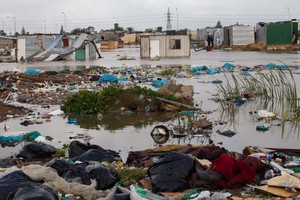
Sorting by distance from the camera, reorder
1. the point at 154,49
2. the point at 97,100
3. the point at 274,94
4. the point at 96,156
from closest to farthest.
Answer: the point at 96,156, the point at 97,100, the point at 274,94, the point at 154,49

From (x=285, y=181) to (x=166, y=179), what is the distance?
1.32 metres

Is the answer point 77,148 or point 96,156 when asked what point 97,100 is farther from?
point 96,156

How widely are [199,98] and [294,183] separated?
8.31 metres

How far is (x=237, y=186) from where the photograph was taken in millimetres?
5391

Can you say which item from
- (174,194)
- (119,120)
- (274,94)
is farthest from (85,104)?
(174,194)

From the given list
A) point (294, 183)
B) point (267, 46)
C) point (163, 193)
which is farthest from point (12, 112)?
point (267, 46)

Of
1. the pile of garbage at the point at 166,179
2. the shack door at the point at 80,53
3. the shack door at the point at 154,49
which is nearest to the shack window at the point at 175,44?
the shack door at the point at 154,49

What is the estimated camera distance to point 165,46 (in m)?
40.4

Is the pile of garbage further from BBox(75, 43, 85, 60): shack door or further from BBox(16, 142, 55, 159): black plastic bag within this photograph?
BBox(75, 43, 85, 60): shack door

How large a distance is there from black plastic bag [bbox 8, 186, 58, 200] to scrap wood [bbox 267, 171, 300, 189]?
93.0 inches

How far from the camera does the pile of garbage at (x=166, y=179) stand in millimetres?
5020

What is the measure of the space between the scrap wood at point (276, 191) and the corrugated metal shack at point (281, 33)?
44867 mm

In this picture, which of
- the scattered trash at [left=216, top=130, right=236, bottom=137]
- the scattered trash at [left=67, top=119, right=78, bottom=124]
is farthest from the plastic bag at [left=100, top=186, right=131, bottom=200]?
the scattered trash at [left=67, top=119, right=78, bottom=124]

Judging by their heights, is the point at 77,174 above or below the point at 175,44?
below
